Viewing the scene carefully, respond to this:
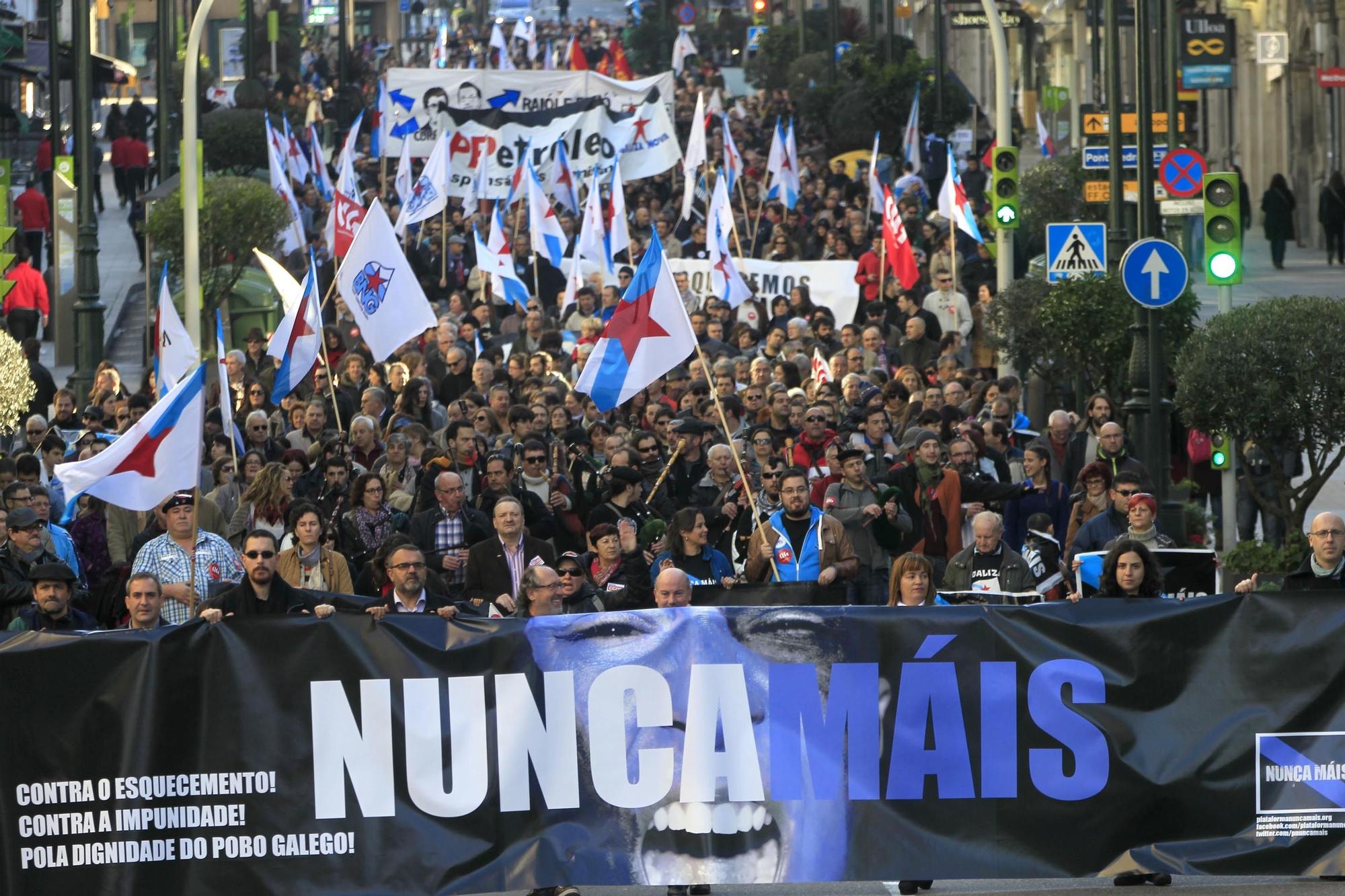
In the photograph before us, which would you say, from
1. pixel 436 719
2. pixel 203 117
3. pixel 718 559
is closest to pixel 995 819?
pixel 436 719

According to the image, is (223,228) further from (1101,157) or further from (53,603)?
(53,603)

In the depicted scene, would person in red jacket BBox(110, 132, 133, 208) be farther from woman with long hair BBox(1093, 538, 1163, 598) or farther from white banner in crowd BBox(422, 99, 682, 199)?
woman with long hair BBox(1093, 538, 1163, 598)

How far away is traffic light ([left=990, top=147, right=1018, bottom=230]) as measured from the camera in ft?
80.3

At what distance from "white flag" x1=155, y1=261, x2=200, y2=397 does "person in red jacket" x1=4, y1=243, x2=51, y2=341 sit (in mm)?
A: 11011

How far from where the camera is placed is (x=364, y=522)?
13539mm

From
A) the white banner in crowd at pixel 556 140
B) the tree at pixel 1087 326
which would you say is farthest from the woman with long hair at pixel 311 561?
the white banner in crowd at pixel 556 140

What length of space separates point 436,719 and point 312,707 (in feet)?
1.52

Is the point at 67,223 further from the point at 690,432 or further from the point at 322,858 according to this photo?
the point at 322,858

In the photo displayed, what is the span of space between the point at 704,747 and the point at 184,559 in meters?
3.66

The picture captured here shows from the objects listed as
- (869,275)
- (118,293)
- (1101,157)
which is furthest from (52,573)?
(118,293)

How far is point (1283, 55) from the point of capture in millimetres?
43250

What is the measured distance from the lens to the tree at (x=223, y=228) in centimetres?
2639

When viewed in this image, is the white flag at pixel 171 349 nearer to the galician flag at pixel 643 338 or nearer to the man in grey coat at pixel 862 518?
the galician flag at pixel 643 338

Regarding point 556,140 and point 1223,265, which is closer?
point 1223,265
